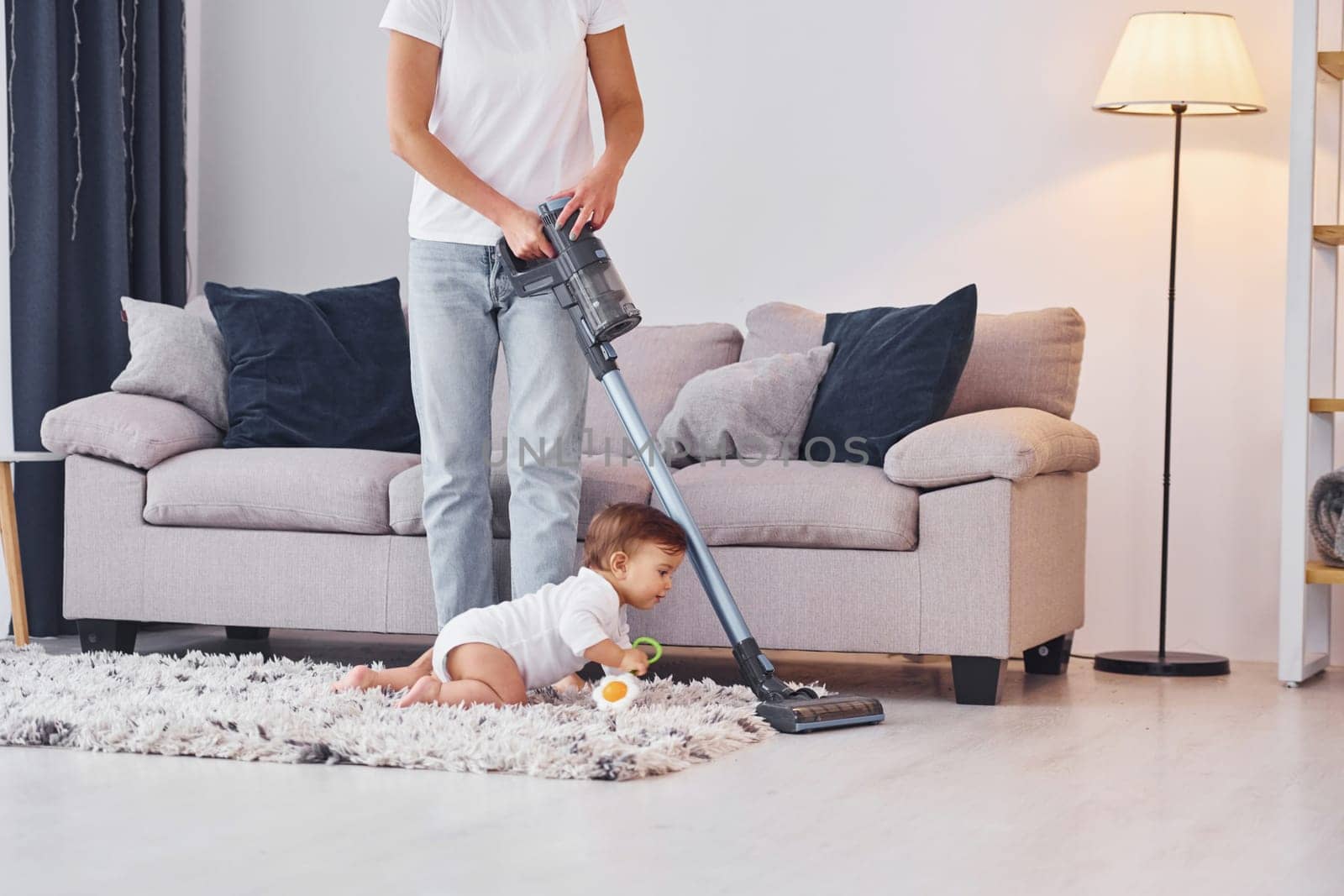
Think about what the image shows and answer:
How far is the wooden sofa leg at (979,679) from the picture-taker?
2623 mm

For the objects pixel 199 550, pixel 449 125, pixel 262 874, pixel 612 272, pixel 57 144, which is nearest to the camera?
pixel 262 874

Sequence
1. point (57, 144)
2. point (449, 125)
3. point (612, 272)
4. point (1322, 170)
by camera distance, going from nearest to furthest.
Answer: point (612, 272), point (449, 125), point (1322, 170), point (57, 144)

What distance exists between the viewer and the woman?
2514mm

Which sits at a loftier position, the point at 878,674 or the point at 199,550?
the point at 199,550

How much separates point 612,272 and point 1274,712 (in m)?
1.33

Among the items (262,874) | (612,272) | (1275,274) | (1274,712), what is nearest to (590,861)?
(262,874)

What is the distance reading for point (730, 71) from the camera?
3.84 meters

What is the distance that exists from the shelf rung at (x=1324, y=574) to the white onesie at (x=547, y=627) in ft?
4.77

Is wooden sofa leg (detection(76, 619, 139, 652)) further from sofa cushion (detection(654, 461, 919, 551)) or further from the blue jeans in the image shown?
sofa cushion (detection(654, 461, 919, 551))

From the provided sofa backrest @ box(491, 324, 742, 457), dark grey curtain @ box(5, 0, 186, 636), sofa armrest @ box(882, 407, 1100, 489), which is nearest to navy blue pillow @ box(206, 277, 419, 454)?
sofa backrest @ box(491, 324, 742, 457)

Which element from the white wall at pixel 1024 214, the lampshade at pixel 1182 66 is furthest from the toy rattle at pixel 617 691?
the lampshade at pixel 1182 66

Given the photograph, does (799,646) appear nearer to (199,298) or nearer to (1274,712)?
(1274,712)

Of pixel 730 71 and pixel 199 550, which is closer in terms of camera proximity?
pixel 199 550

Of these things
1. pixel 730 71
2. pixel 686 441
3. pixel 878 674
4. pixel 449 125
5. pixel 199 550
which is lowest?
pixel 878 674
